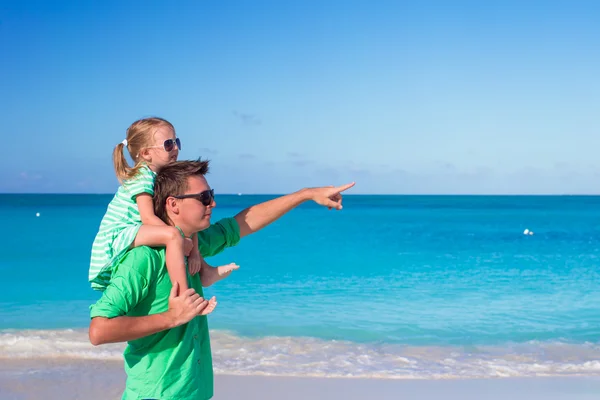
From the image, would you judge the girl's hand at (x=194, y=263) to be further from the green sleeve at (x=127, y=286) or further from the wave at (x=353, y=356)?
the wave at (x=353, y=356)

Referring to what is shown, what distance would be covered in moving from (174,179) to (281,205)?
24.8 inches

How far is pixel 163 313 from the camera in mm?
1985

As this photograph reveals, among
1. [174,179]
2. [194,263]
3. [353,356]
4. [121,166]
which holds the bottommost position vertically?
[353,356]

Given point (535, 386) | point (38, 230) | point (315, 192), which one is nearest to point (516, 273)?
point (535, 386)

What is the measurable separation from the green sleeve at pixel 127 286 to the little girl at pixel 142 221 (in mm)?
78

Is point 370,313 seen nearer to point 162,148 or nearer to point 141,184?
point 162,148

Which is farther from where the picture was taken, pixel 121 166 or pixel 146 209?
pixel 121 166

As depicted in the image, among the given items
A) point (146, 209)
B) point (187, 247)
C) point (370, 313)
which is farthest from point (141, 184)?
point (370, 313)

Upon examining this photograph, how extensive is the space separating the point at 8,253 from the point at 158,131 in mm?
20258

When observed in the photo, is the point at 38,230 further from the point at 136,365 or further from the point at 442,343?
the point at 136,365

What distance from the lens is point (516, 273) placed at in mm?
16156

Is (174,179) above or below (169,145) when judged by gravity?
below

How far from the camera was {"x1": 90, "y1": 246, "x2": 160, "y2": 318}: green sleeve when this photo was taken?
196 centimetres

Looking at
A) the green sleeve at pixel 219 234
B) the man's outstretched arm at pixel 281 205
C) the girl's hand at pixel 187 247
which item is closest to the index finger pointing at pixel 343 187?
the man's outstretched arm at pixel 281 205
